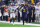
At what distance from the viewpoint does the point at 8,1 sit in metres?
14.5

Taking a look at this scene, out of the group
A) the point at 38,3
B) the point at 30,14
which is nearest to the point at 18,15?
the point at 30,14

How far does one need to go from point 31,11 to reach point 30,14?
1.10ft

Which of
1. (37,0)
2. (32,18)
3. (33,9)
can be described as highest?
(37,0)

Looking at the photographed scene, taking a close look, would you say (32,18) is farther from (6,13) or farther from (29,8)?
(6,13)

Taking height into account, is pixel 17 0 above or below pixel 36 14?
above

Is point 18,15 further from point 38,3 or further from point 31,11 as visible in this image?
point 38,3

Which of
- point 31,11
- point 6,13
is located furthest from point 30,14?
point 6,13

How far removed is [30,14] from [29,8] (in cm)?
64

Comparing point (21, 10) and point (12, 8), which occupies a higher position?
point (12, 8)

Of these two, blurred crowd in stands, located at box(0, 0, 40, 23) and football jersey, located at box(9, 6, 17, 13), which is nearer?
blurred crowd in stands, located at box(0, 0, 40, 23)

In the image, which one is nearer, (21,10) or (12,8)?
(21,10)

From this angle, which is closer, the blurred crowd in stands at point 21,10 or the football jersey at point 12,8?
the blurred crowd in stands at point 21,10

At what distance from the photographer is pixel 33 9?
1405 cm

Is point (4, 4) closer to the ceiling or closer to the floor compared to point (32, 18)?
closer to the ceiling
